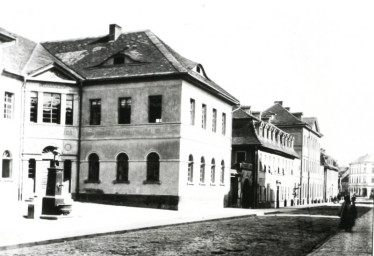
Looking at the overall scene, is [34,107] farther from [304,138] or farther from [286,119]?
[304,138]

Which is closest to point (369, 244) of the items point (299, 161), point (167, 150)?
point (167, 150)

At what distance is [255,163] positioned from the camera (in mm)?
44969

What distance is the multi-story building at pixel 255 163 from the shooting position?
1706 inches

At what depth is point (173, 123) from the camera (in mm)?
29688

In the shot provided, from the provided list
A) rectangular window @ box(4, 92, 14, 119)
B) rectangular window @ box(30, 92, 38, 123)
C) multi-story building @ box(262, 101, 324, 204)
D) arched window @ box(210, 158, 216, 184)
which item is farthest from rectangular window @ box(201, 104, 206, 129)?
multi-story building @ box(262, 101, 324, 204)

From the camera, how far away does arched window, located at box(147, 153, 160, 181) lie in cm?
3011

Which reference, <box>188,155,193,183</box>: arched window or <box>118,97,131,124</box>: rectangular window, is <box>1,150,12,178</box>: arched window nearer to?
<box>118,97,131,124</box>: rectangular window

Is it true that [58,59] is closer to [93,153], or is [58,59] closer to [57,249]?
[93,153]

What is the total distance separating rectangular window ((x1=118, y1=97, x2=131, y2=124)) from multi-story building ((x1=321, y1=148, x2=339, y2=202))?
53183 mm

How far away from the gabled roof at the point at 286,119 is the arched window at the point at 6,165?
3739cm

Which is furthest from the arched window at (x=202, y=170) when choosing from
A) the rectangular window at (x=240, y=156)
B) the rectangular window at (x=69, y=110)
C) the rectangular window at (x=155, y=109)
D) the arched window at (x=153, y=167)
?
the rectangular window at (x=240, y=156)

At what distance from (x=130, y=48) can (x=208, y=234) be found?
18497 millimetres

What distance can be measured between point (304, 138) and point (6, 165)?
142ft

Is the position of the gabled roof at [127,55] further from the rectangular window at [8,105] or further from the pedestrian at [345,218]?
the pedestrian at [345,218]
